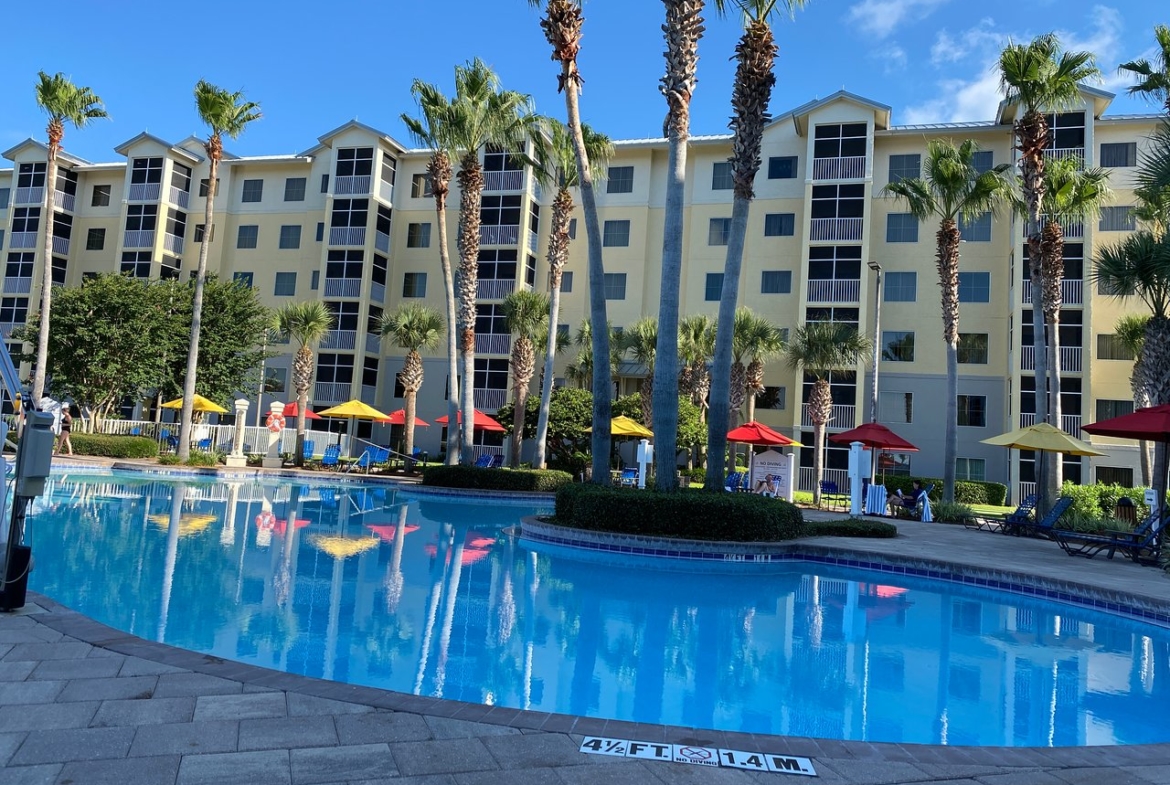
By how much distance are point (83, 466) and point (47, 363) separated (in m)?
8.40

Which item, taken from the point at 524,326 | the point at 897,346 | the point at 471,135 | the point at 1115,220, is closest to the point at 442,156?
the point at 471,135

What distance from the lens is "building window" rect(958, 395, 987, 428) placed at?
29578mm

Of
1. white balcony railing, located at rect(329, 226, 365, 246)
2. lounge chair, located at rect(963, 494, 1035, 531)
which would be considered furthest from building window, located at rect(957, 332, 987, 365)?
white balcony railing, located at rect(329, 226, 365, 246)

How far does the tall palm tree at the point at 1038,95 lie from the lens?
62.3 feet

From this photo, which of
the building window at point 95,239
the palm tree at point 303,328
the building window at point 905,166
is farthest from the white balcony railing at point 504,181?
the building window at point 95,239

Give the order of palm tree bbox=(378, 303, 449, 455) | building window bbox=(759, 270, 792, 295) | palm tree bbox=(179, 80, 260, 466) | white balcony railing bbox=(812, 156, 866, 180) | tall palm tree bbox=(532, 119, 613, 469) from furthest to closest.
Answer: building window bbox=(759, 270, 792, 295)
white balcony railing bbox=(812, 156, 866, 180)
palm tree bbox=(378, 303, 449, 455)
palm tree bbox=(179, 80, 260, 466)
tall palm tree bbox=(532, 119, 613, 469)

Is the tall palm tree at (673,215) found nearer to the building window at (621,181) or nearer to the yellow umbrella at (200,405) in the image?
the building window at (621,181)

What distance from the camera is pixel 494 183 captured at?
116ft

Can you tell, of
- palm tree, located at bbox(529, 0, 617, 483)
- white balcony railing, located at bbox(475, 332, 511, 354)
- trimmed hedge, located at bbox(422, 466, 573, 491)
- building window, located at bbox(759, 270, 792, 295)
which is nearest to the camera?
palm tree, located at bbox(529, 0, 617, 483)

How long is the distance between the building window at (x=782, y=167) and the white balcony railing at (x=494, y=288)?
38.1ft

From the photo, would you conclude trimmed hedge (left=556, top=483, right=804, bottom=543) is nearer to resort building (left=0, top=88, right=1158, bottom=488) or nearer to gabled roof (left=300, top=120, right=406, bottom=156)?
resort building (left=0, top=88, right=1158, bottom=488)

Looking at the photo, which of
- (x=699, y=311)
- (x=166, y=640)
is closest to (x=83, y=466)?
(x=166, y=640)

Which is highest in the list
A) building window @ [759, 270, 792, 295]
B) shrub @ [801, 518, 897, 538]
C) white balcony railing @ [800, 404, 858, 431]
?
building window @ [759, 270, 792, 295]

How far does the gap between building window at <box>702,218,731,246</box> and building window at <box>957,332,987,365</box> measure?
389 inches
